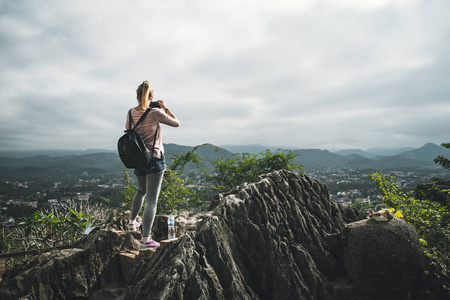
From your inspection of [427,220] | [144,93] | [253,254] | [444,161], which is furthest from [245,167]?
[444,161]

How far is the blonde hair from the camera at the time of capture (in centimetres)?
428

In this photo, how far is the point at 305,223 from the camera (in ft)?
15.3

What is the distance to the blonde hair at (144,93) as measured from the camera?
428cm

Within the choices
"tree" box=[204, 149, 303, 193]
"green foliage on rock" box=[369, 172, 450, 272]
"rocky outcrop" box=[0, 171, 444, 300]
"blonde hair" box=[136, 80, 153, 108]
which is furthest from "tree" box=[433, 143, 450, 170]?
"blonde hair" box=[136, 80, 153, 108]

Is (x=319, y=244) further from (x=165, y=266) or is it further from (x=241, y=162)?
(x=241, y=162)

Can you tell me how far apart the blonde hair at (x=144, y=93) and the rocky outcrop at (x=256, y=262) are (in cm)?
222

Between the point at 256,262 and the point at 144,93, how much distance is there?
3.42 meters

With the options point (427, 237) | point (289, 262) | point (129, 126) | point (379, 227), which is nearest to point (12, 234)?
point (129, 126)

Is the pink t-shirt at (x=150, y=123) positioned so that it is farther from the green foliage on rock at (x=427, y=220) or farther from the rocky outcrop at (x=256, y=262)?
the green foliage on rock at (x=427, y=220)

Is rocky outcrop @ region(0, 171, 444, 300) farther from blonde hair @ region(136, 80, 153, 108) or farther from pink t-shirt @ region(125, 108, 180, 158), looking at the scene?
blonde hair @ region(136, 80, 153, 108)

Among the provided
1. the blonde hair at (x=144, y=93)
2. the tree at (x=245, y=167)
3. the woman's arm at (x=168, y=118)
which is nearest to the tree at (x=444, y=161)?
the tree at (x=245, y=167)

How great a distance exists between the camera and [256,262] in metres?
3.88

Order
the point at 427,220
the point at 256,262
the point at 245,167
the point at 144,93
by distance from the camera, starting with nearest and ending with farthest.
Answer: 1. the point at 256,262
2. the point at 144,93
3. the point at 427,220
4. the point at 245,167

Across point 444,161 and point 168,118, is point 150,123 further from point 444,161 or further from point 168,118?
point 444,161
